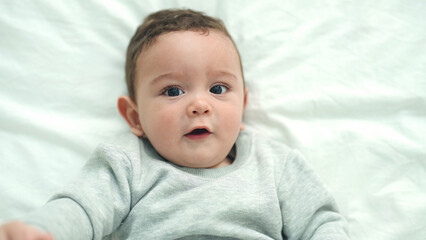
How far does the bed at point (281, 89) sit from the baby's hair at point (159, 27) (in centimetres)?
10

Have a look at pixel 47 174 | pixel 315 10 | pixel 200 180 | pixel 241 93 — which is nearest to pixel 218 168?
pixel 200 180

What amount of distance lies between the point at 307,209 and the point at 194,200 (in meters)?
0.31

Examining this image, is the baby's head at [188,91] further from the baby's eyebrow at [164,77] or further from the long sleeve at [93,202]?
the long sleeve at [93,202]

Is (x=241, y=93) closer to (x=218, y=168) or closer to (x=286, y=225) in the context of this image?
(x=218, y=168)

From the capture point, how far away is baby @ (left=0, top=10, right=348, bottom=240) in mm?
1004

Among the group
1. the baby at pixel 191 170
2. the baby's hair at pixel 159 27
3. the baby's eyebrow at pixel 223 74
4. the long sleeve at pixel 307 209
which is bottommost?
the long sleeve at pixel 307 209

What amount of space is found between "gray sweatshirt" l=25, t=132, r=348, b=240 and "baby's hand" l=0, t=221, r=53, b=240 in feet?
0.50

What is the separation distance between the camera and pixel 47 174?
3.99ft

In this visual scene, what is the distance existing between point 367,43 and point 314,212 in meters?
0.63

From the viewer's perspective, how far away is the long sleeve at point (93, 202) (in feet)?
2.79

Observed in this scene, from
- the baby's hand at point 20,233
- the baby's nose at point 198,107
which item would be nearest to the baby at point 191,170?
the baby's nose at point 198,107

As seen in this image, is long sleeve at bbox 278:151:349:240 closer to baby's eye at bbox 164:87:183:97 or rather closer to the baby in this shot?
the baby

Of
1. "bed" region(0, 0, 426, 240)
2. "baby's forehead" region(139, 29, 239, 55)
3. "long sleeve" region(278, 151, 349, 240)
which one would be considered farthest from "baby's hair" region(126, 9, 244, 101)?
"long sleeve" region(278, 151, 349, 240)

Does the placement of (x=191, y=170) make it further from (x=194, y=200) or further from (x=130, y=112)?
(x=130, y=112)
